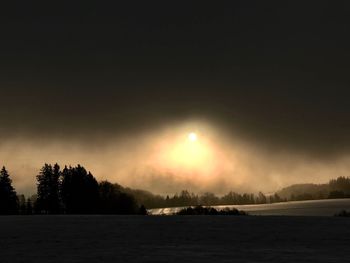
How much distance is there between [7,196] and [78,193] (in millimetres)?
16034

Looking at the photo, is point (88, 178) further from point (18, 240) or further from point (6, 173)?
point (18, 240)

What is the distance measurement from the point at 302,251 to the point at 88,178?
321 feet

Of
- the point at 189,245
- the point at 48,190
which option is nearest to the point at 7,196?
the point at 48,190

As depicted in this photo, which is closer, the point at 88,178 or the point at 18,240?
the point at 18,240

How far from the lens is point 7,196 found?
116 metres

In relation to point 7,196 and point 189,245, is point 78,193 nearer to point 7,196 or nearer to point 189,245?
point 7,196

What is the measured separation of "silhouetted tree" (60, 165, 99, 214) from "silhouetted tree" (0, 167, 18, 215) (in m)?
11.2

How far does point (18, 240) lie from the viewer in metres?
37.1

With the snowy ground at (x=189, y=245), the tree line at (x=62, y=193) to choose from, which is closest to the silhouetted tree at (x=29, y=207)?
the tree line at (x=62, y=193)

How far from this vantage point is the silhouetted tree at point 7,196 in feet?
373

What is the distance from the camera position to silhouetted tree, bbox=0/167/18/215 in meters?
114

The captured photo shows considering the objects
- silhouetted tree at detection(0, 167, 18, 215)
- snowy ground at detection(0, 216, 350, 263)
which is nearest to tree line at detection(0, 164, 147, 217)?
silhouetted tree at detection(0, 167, 18, 215)

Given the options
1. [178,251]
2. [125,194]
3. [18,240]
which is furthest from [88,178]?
[178,251]

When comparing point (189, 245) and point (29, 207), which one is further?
point (29, 207)
